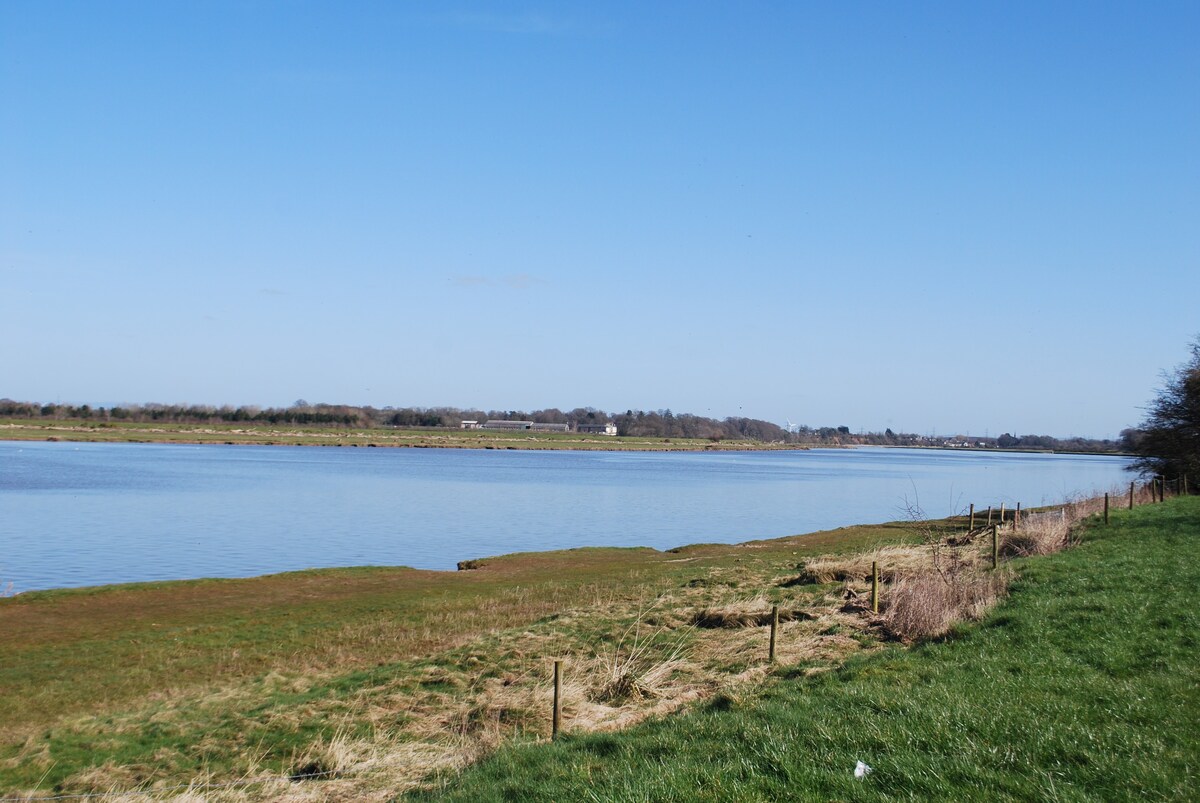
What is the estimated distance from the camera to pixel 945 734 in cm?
825

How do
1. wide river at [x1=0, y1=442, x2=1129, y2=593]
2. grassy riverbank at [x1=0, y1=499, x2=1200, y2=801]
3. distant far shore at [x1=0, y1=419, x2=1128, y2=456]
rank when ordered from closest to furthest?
grassy riverbank at [x1=0, y1=499, x2=1200, y2=801]
wide river at [x1=0, y1=442, x2=1129, y2=593]
distant far shore at [x1=0, y1=419, x2=1128, y2=456]

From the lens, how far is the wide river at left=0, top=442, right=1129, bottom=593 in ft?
115

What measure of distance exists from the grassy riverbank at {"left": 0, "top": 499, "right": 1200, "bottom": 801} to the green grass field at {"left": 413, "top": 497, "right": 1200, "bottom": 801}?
36 mm

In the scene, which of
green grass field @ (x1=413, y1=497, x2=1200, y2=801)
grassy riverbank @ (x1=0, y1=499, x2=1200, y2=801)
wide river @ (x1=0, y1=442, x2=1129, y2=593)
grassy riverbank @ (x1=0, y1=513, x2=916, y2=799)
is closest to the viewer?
green grass field @ (x1=413, y1=497, x2=1200, y2=801)

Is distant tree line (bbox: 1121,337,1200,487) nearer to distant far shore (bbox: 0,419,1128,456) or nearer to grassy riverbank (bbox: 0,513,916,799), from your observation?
grassy riverbank (bbox: 0,513,916,799)

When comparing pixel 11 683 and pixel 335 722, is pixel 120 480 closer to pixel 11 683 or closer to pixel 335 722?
pixel 11 683

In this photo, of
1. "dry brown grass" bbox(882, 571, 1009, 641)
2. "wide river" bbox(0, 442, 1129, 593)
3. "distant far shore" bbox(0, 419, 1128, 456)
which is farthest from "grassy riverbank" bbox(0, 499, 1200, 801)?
"distant far shore" bbox(0, 419, 1128, 456)

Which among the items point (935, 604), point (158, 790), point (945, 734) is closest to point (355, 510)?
point (158, 790)

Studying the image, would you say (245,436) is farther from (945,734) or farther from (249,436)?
(945,734)

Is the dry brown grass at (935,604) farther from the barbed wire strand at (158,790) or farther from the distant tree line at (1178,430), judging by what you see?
the distant tree line at (1178,430)

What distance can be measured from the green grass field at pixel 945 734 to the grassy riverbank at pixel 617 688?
1.4 inches

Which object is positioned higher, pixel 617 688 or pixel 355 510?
pixel 617 688

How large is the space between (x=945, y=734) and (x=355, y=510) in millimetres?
47347

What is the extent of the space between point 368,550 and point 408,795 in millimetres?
29558
